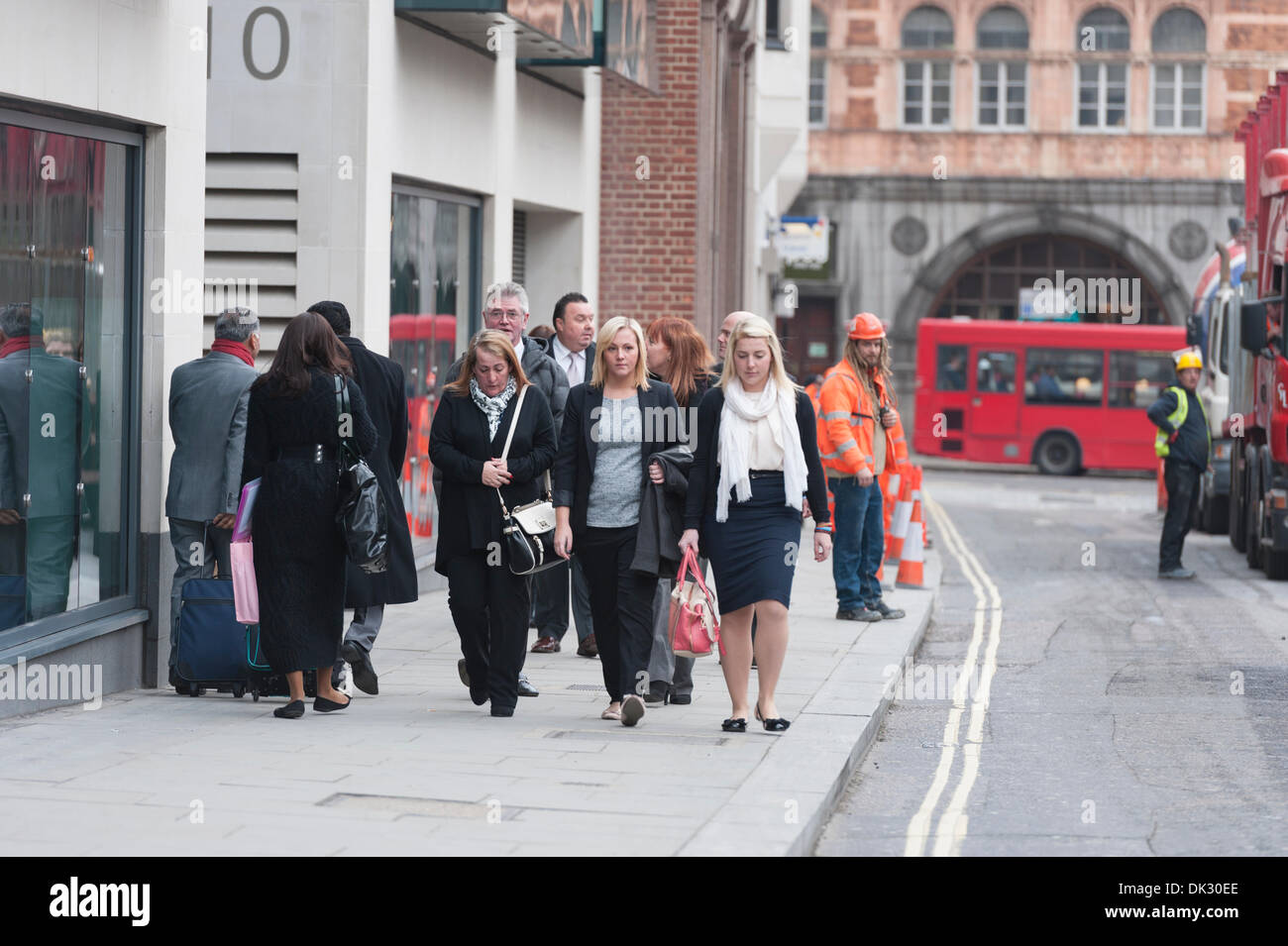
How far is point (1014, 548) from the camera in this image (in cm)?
2072

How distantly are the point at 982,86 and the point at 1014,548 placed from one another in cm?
2801

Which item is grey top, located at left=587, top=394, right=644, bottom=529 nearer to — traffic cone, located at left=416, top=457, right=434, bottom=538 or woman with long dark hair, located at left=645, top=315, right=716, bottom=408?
woman with long dark hair, located at left=645, top=315, right=716, bottom=408

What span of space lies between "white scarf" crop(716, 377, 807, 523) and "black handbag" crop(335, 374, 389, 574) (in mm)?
1478

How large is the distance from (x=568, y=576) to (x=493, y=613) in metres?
1.78

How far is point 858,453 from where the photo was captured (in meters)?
12.3

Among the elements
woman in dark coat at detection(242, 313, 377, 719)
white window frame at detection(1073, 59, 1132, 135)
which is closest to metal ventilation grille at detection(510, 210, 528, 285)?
woman in dark coat at detection(242, 313, 377, 719)

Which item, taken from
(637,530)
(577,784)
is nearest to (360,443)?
(637,530)

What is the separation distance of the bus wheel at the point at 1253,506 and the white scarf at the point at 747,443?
35.2ft

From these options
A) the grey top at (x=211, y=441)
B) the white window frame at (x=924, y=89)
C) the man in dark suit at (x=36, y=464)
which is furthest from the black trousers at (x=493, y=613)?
the white window frame at (x=924, y=89)

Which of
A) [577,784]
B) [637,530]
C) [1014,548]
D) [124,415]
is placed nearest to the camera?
[577,784]

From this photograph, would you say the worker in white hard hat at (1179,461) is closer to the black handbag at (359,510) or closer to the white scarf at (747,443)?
the white scarf at (747,443)

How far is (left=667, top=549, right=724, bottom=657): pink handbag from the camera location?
26.7ft

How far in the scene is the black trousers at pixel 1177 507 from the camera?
55.7ft
